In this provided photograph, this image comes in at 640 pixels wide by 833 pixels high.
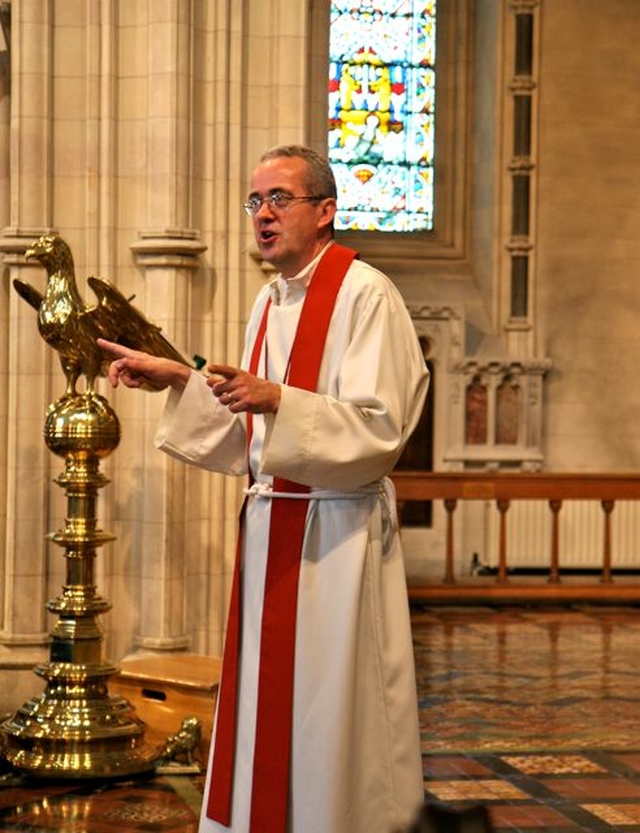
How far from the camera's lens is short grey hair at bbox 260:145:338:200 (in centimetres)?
364

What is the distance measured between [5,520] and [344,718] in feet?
10.7

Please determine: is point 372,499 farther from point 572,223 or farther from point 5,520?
point 572,223

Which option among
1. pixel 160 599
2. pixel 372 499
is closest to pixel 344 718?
pixel 372 499

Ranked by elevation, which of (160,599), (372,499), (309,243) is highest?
(309,243)

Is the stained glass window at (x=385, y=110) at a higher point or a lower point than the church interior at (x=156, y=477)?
higher

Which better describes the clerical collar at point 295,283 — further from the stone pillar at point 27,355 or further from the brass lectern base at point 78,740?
the stone pillar at point 27,355

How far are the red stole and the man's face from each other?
0.08m

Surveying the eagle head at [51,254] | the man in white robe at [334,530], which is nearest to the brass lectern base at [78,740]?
the eagle head at [51,254]

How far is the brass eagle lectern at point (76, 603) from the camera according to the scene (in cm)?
550

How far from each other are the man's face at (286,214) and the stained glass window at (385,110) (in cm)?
1053

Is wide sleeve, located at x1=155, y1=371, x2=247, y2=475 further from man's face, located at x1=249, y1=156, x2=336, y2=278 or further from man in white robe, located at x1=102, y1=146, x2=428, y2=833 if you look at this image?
man's face, located at x1=249, y1=156, x2=336, y2=278

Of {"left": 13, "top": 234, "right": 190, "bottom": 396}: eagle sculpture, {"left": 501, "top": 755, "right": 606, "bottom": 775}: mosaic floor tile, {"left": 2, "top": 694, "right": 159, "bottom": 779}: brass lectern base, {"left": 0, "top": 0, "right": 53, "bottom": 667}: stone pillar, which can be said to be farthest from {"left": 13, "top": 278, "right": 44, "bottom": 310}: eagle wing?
{"left": 501, "top": 755, "right": 606, "bottom": 775}: mosaic floor tile

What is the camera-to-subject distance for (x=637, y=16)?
13.7 meters

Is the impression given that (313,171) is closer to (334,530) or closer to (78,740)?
(334,530)
